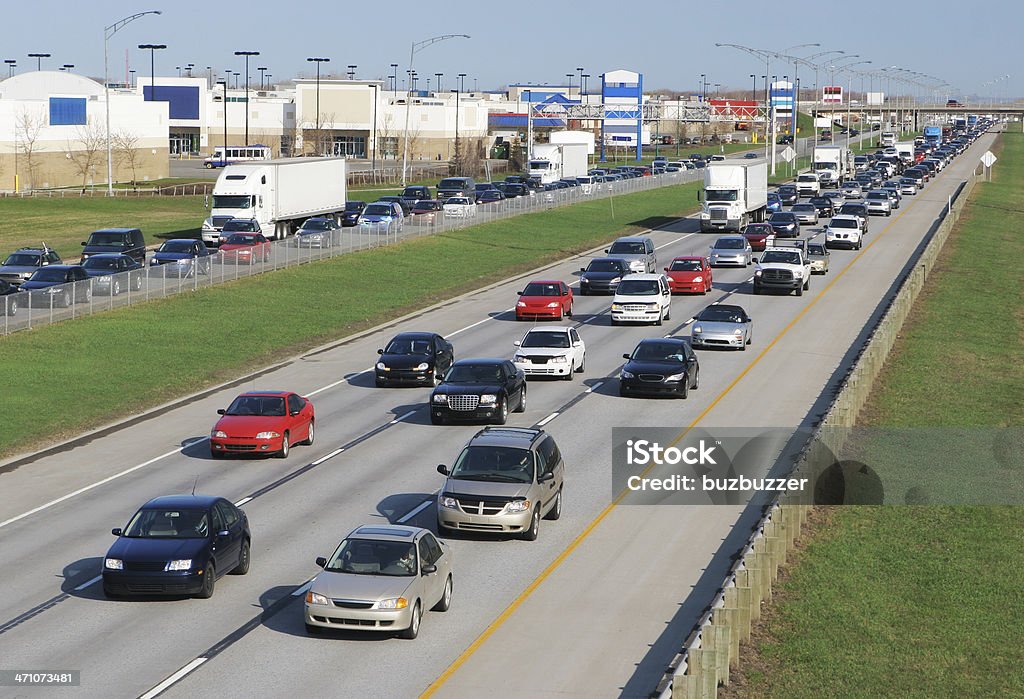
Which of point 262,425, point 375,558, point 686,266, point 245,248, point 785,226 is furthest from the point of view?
point 785,226

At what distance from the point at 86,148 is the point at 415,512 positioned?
108 metres

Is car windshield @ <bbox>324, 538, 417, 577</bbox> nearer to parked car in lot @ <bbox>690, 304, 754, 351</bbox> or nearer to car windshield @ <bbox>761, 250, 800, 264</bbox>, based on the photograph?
parked car in lot @ <bbox>690, 304, 754, 351</bbox>

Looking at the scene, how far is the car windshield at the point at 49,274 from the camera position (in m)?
55.2

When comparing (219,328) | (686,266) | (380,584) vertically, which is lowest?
(380,584)

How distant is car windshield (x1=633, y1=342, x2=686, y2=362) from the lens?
132 feet

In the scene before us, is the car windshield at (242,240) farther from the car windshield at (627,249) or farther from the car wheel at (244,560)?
the car wheel at (244,560)

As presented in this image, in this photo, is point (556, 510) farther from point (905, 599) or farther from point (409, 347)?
point (409, 347)

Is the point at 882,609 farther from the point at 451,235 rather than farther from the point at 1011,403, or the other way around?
the point at 451,235

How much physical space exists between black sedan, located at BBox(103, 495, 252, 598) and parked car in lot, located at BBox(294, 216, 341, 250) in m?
46.1

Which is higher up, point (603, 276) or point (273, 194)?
point (273, 194)

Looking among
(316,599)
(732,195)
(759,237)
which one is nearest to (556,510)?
(316,599)

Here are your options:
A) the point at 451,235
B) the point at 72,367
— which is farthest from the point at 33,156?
the point at 72,367

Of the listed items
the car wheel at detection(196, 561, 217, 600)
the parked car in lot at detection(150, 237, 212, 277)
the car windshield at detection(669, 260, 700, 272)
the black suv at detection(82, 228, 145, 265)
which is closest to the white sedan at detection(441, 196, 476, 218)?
the black suv at detection(82, 228, 145, 265)

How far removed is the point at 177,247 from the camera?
213 ft
